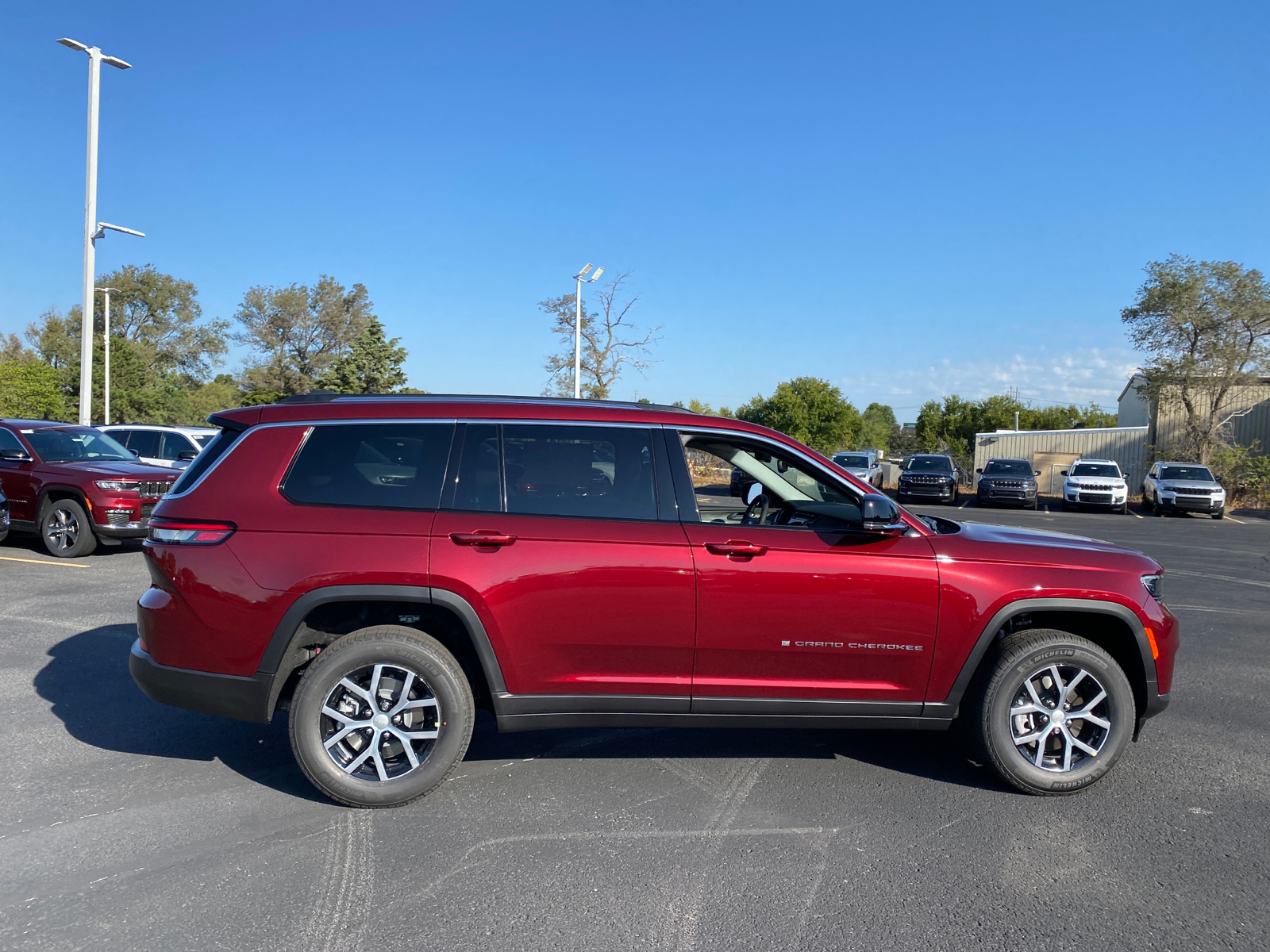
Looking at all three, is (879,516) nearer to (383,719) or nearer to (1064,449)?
(383,719)

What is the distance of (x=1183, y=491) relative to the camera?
83.1ft

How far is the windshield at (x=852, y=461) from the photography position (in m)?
29.1

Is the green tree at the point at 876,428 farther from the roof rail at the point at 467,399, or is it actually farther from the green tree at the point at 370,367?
the roof rail at the point at 467,399

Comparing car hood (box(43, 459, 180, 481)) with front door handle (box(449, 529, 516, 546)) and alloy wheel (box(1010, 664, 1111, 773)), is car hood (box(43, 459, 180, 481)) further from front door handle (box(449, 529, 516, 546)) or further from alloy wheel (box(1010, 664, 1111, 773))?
alloy wheel (box(1010, 664, 1111, 773))

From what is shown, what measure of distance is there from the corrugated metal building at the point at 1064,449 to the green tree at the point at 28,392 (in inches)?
1753

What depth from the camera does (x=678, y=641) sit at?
12.9 feet

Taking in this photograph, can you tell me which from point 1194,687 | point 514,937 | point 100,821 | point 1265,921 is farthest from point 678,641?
point 1194,687

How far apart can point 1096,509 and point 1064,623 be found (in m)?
Result: 26.8

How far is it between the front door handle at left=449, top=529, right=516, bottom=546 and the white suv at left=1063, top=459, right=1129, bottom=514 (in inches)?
1062

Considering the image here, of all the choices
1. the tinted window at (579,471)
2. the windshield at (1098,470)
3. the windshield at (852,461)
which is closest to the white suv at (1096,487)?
the windshield at (1098,470)

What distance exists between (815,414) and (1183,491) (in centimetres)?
3035

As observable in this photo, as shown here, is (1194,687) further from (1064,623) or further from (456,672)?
(456,672)

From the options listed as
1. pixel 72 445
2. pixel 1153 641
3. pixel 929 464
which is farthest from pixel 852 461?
pixel 1153 641

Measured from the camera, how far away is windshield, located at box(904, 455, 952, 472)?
29.4 m
